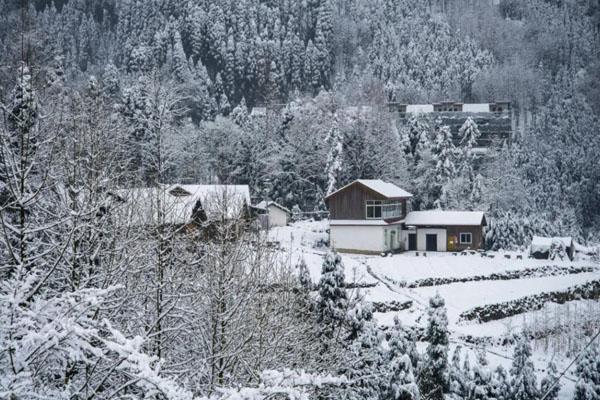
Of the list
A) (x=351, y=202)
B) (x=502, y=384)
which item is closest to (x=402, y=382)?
(x=502, y=384)

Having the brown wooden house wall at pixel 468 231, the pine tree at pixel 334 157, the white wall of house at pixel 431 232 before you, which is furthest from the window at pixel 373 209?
the pine tree at pixel 334 157

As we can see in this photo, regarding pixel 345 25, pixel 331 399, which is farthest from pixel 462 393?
pixel 345 25

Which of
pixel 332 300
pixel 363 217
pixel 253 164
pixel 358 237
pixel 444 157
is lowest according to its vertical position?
pixel 358 237

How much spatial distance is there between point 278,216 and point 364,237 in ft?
Answer: 31.1

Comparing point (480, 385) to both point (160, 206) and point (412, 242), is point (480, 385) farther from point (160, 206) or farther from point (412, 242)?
point (412, 242)

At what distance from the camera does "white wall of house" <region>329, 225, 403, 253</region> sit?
132ft

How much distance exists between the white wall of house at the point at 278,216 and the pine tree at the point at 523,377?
30.6m

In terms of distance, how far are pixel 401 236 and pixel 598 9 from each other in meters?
106

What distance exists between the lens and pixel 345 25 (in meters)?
128

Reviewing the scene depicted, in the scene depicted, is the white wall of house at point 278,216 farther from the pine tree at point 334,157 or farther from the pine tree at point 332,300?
the pine tree at point 332,300

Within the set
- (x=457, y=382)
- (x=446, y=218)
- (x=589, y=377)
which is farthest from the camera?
(x=446, y=218)

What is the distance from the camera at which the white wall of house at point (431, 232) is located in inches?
1687

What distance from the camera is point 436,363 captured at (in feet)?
53.7

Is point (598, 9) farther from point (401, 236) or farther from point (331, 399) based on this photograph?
point (331, 399)
